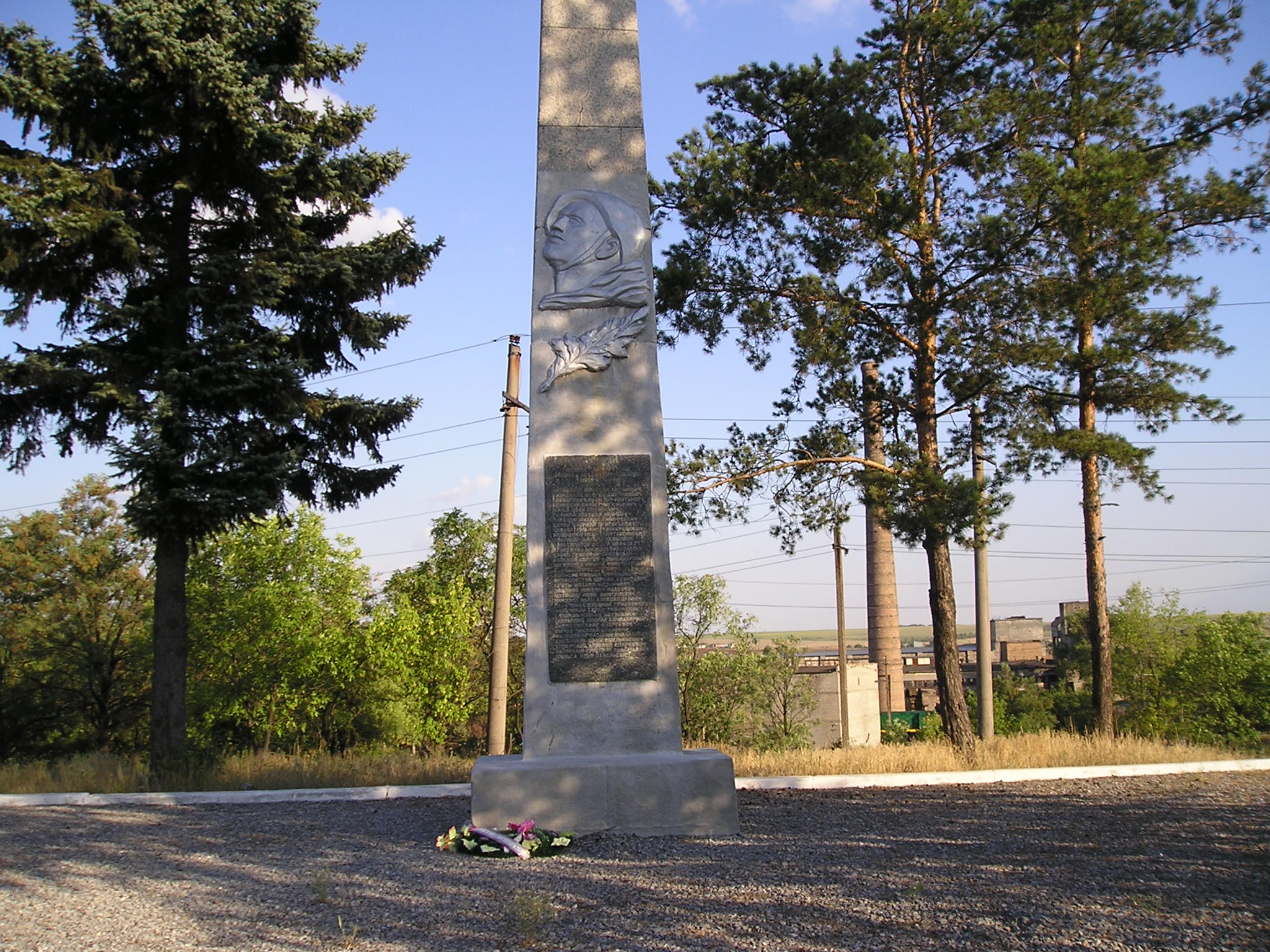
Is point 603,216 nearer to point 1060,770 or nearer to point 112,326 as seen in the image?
point 1060,770

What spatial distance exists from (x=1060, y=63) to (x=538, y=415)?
10.6 metres

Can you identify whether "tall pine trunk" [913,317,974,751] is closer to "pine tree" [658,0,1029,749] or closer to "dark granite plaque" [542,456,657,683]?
"pine tree" [658,0,1029,749]

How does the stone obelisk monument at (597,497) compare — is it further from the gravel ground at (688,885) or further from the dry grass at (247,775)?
the dry grass at (247,775)

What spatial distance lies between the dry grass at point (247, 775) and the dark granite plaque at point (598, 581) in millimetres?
4237

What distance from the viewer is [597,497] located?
7.09 metres

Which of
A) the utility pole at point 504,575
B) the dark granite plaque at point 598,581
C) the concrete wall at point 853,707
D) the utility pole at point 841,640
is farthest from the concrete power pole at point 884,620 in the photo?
the dark granite plaque at point 598,581

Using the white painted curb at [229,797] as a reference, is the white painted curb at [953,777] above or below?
above

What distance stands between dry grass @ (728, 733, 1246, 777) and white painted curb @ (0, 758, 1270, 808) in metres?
0.57

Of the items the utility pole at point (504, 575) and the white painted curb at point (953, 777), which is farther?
the utility pole at point (504, 575)

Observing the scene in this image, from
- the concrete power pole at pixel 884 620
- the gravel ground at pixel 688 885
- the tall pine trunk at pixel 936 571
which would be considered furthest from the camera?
the concrete power pole at pixel 884 620

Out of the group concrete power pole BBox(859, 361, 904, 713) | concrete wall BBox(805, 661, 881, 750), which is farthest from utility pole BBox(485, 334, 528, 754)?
concrete power pole BBox(859, 361, 904, 713)

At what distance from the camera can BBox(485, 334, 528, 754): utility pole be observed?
15.5 meters

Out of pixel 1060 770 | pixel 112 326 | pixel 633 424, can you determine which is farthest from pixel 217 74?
pixel 1060 770

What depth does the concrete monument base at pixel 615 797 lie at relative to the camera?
252 inches
